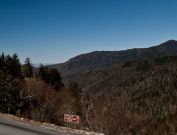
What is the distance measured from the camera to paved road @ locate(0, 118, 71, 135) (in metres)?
17.3

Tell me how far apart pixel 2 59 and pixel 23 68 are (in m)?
21.0

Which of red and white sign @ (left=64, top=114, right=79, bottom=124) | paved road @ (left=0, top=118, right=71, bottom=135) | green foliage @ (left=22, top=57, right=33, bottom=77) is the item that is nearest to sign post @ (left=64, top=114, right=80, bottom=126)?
red and white sign @ (left=64, top=114, right=79, bottom=124)

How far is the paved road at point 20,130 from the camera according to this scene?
56.6 ft

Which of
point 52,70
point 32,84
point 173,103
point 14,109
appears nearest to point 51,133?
point 14,109

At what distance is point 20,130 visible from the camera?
1809 centimetres

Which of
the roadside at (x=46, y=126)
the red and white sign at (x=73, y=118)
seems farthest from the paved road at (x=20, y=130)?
the red and white sign at (x=73, y=118)

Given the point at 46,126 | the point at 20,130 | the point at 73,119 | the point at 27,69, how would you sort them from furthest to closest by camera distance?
the point at 27,69
the point at 46,126
the point at 73,119
the point at 20,130

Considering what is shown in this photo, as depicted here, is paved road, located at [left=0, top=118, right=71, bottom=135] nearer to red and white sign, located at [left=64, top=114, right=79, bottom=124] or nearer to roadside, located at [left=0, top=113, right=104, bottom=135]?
roadside, located at [left=0, top=113, right=104, bottom=135]

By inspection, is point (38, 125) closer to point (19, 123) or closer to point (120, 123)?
point (19, 123)

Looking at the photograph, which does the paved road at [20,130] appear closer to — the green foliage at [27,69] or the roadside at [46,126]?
the roadside at [46,126]

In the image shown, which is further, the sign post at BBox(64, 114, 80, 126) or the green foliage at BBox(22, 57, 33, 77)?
the green foliage at BBox(22, 57, 33, 77)

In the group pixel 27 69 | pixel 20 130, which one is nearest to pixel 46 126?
pixel 20 130

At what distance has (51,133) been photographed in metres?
17.0

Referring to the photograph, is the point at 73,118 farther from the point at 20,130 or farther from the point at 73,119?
the point at 20,130
